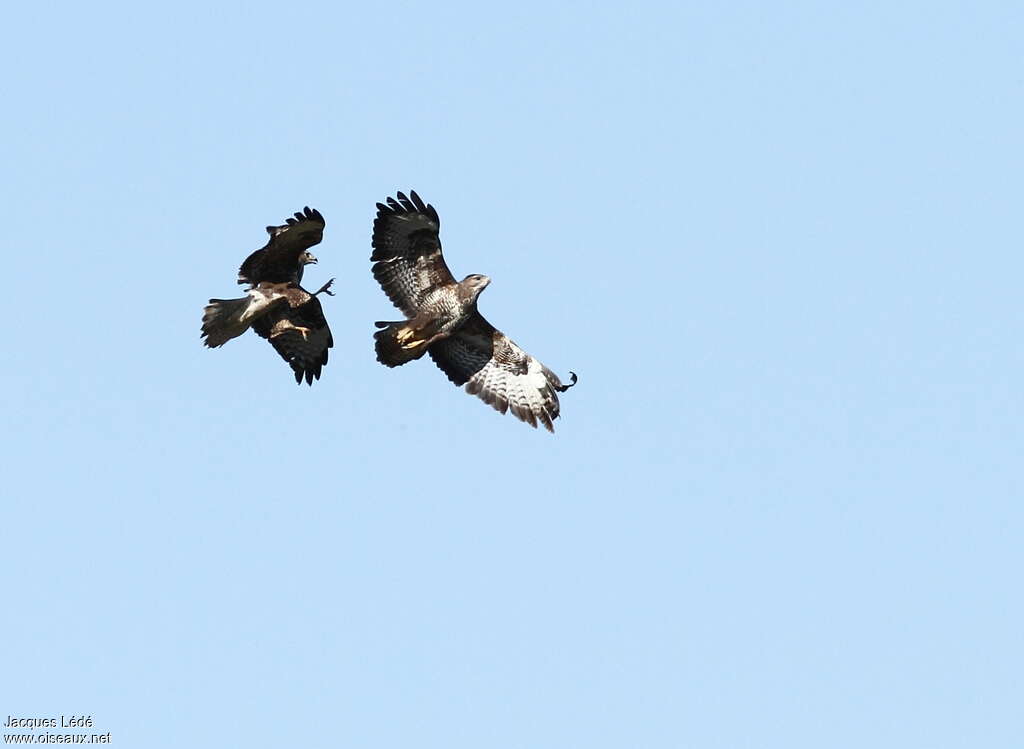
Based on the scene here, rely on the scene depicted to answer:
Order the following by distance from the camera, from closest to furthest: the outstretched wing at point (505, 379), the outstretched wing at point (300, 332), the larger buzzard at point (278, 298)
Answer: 1. the larger buzzard at point (278, 298)
2. the outstretched wing at point (300, 332)
3. the outstretched wing at point (505, 379)

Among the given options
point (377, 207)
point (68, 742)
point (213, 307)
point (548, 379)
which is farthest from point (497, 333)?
point (68, 742)

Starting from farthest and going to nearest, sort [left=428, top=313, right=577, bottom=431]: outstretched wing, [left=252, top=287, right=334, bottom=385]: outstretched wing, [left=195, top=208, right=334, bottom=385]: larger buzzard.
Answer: [left=428, top=313, right=577, bottom=431]: outstretched wing → [left=252, top=287, right=334, bottom=385]: outstretched wing → [left=195, top=208, right=334, bottom=385]: larger buzzard

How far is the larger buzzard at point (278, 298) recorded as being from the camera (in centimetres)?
1964

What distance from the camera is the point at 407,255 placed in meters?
20.0

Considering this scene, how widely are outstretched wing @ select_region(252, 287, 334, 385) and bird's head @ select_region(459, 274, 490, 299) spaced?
1.92m

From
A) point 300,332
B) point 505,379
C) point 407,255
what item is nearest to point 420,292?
point 407,255

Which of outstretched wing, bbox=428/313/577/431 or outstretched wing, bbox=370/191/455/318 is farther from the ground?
outstretched wing, bbox=370/191/455/318

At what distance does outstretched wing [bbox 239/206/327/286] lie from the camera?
776 inches

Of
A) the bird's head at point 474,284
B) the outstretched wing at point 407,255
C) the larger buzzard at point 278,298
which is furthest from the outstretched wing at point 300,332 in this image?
the bird's head at point 474,284

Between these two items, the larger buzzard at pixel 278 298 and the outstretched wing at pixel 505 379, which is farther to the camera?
the outstretched wing at pixel 505 379

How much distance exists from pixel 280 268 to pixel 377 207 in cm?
136

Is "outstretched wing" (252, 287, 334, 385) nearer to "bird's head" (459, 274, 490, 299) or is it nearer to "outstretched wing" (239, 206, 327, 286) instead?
"outstretched wing" (239, 206, 327, 286)

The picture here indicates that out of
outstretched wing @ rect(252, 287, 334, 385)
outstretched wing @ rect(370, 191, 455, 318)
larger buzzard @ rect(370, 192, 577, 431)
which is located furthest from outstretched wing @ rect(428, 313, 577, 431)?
outstretched wing @ rect(252, 287, 334, 385)

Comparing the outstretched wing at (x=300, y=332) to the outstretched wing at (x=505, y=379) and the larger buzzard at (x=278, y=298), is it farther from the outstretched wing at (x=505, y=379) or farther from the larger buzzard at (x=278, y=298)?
the outstretched wing at (x=505, y=379)
